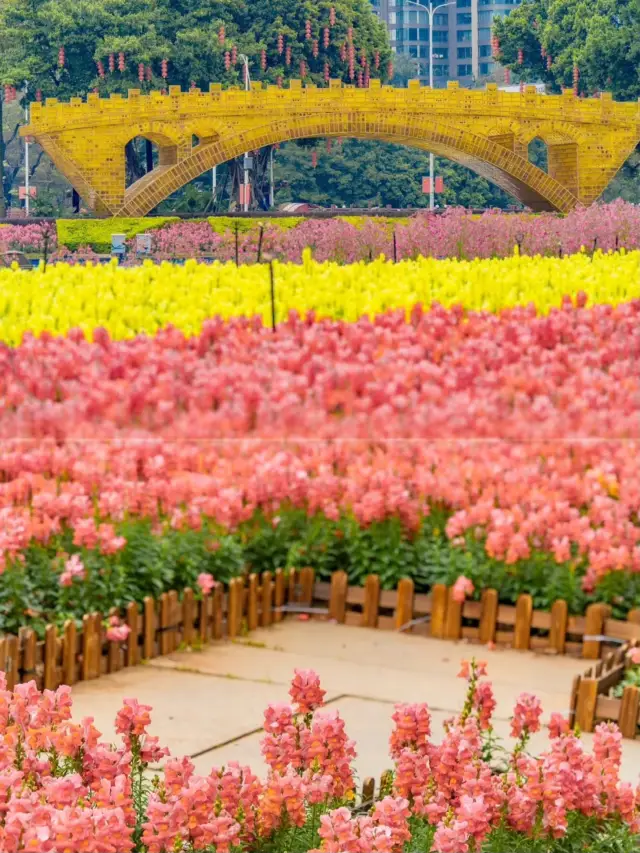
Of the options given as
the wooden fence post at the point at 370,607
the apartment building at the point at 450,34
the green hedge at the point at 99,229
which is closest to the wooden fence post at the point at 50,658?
the wooden fence post at the point at 370,607

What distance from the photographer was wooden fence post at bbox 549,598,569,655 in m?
4.93

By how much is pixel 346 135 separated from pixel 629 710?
40673mm

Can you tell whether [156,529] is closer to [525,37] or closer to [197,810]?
[197,810]

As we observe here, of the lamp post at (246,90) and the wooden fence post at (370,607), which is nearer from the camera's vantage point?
the wooden fence post at (370,607)

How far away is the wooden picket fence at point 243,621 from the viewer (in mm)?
4332

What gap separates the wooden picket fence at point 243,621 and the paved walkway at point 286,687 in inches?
3.4

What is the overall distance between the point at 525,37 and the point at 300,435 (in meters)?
60.7

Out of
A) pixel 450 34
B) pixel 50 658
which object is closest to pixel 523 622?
pixel 50 658

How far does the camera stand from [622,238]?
2184cm

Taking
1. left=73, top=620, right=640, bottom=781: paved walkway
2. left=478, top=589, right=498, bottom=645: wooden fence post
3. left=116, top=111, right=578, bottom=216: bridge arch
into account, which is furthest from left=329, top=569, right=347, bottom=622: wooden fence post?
left=116, top=111, right=578, bottom=216: bridge arch

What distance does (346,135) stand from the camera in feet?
145

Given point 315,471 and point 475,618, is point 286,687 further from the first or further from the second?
point 475,618

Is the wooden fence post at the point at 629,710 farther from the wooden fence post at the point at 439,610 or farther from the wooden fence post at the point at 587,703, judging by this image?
the wooden fence post at the point at 439,610

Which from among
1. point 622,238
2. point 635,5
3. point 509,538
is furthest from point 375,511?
point 635,5
